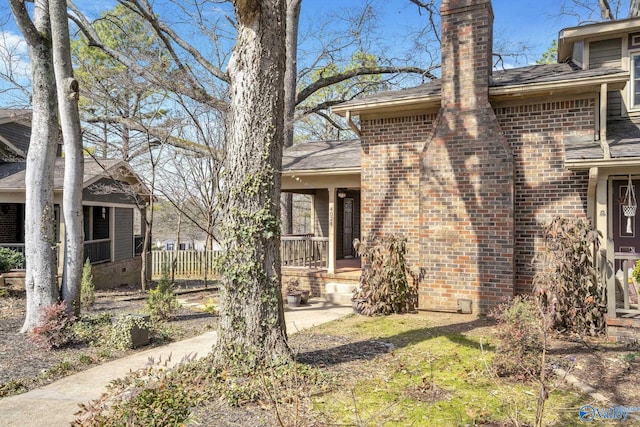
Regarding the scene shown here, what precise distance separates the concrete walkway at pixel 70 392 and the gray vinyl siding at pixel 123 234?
1160 cm

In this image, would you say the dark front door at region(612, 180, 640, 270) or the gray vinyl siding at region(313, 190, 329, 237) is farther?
the gray vinyl siding at region(313, 190, 329, 237)

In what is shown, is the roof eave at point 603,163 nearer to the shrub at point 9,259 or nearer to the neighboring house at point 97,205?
the neighboring house at point 97,205

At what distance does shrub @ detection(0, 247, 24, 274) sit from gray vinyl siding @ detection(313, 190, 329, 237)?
921cm

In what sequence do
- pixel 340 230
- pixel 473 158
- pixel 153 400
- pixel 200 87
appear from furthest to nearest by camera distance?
pixel 340 230 → pixel 200 87 → pixel 473 158 → pixel 153 400

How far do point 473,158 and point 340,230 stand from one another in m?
7.87

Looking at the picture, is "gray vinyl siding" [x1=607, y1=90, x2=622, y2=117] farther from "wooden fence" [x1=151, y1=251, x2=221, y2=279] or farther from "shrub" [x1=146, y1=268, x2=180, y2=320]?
"wooden fence" [x1=151, y1=251, x2=221, y2=279]

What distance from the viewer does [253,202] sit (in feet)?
17.0

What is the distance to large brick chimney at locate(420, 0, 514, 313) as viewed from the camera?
8.37 m

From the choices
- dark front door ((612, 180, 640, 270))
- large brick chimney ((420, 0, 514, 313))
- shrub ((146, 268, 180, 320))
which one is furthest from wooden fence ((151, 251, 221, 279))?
dark front door ((612, 180, 640, 270))

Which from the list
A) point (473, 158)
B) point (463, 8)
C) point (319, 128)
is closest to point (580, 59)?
point (463, 8)

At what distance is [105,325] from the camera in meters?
8.05

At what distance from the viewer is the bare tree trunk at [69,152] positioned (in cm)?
774

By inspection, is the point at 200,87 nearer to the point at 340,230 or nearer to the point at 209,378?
the point at 340,230

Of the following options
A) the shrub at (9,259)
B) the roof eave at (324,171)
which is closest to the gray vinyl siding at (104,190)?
the shrub at (9,259)
